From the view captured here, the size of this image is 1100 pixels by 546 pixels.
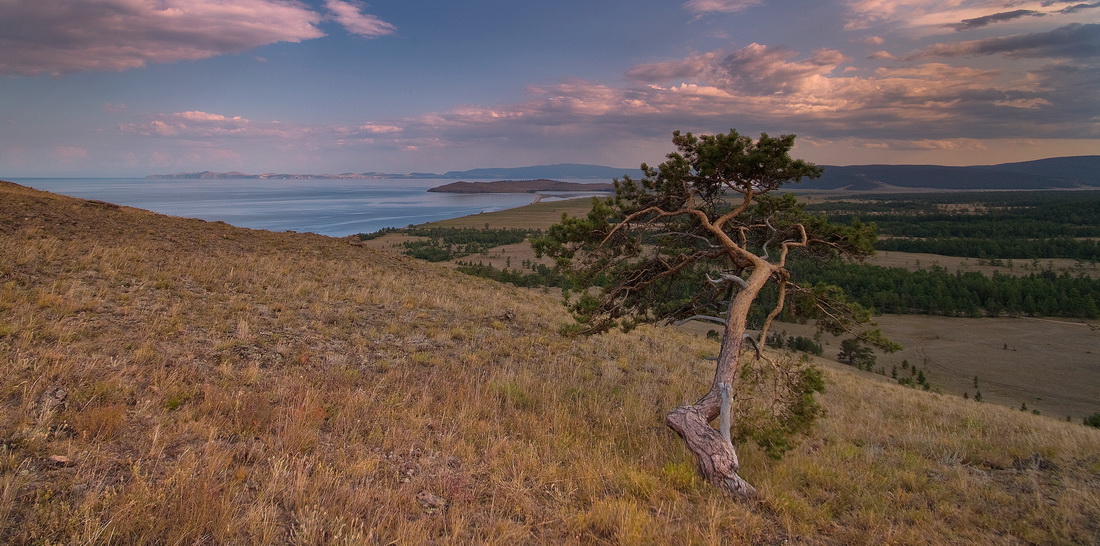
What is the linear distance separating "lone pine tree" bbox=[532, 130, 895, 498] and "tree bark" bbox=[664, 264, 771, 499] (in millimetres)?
19

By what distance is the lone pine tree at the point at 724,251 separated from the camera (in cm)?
599

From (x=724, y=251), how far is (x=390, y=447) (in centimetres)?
527

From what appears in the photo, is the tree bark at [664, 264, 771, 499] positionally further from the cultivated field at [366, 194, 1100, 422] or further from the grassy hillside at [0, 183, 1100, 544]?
the cultivated field at [366, 194, 1100, 422]

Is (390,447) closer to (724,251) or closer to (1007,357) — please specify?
(724,251)

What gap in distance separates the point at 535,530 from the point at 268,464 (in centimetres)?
260

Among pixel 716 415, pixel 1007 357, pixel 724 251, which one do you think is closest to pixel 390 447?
pixel 716 415

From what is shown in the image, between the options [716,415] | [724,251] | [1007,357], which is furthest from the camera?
[1007,357]

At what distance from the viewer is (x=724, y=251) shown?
703cm

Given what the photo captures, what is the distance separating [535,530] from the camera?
406 centimetres

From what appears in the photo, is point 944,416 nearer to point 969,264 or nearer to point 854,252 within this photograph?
point 854,252

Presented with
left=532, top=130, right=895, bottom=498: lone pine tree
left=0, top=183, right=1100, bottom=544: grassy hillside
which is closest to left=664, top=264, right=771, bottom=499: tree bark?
left=532, top=130, right=895, bottom=498: lone pine tree

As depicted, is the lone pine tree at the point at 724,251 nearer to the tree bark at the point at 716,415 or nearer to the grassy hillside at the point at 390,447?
the tree bark at the point at 716,415

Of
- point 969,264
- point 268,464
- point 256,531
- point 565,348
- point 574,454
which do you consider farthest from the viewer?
point 969,264

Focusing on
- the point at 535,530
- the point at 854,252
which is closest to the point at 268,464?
the point at 535,530
